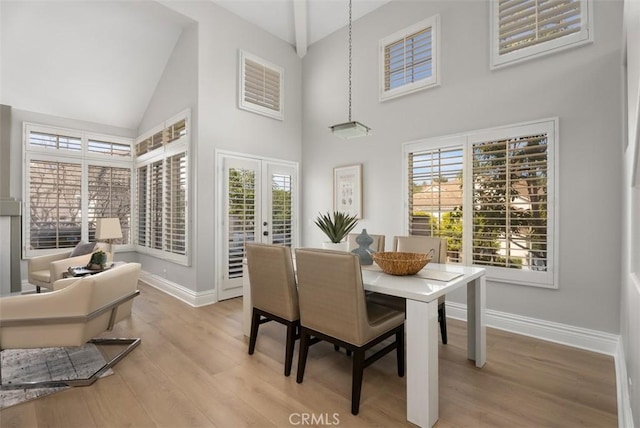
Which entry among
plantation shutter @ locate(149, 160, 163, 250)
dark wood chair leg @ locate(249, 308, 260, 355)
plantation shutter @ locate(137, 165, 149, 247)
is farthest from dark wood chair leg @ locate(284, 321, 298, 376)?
plantation shutter @ locate(137, 165, 149, 247)

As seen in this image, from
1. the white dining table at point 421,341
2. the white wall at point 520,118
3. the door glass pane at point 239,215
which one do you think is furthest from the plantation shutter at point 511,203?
the door glass pane at point 239,215

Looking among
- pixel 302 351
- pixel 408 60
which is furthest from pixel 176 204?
pixel 408 60

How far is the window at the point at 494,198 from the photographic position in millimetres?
2936

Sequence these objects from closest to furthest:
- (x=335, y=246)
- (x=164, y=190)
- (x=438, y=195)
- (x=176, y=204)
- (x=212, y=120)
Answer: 1. (x=335, y=246)
2. (x=438, y=195)
3. (x=212, y=120)
4. (x=176, y=204)
5. (x=164, y=190)

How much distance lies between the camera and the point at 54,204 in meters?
4.87

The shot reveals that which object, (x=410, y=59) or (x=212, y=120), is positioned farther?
(x=212, y=120)

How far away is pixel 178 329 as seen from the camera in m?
3.19

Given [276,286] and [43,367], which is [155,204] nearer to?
[43,367]

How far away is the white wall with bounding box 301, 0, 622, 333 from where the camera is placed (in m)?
2.63

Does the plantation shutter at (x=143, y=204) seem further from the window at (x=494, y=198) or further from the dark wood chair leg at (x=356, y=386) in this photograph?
the dark wood chair leg at (x=356, y=386)

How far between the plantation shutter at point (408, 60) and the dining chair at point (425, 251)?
84.0 inches

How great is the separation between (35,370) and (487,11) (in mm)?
5313

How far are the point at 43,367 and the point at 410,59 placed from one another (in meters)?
4.87

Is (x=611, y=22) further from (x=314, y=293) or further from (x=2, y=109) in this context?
(x=2, y=109)
